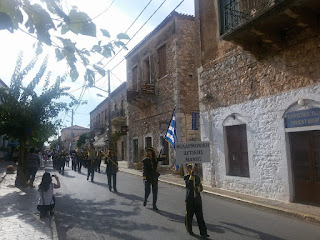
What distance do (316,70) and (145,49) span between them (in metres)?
13.6

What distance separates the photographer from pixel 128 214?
6.80 metres

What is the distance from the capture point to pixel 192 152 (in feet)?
19.8

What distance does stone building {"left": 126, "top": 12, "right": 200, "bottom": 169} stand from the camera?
15672 millimetres

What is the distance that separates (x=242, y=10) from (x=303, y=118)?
4.09 meters

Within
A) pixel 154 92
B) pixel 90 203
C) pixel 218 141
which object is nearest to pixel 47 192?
pixel 90 203

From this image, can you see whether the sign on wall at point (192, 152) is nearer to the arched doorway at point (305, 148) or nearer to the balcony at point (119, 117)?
the arched doorway at point (305, 148)

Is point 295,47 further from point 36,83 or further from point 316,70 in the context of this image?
point 36,83

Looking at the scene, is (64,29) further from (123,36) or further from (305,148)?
(305,148)

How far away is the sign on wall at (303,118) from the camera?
716 centimetres

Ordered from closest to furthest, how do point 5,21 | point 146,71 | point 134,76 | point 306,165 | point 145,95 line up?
point 5,21, point 306,165, point 145,95, point 146,71, point 134,76

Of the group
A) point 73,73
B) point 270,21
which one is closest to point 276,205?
point 270,21

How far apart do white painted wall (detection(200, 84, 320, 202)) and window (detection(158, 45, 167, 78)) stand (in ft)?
24.5

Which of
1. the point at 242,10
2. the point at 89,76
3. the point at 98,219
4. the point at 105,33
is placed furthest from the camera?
the point at 242,10

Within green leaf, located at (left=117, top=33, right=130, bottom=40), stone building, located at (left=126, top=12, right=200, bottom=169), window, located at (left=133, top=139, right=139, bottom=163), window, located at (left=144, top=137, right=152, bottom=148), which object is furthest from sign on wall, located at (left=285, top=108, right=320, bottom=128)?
window, located at (left=133, top=139, right=139, bottom=163)
